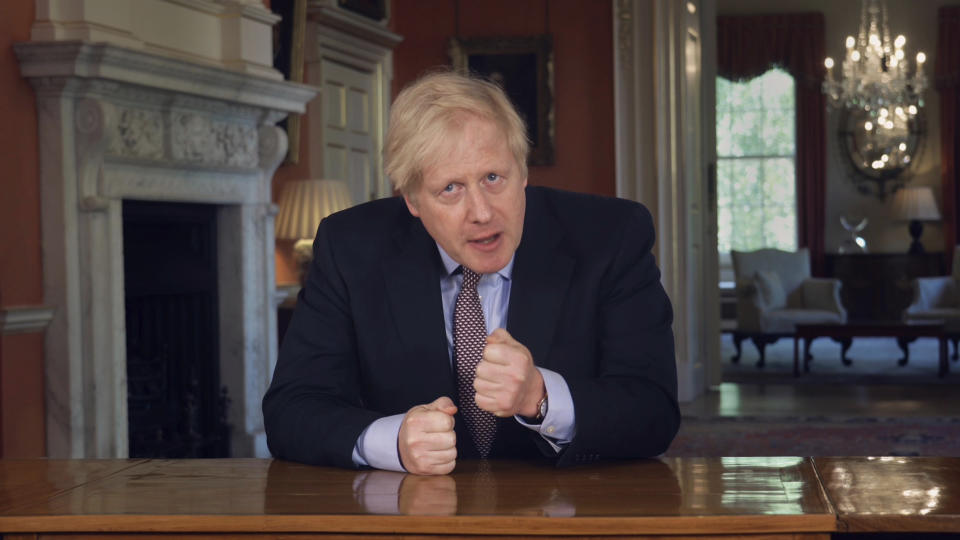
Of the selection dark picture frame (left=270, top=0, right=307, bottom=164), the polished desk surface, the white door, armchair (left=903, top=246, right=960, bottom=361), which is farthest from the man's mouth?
armchair (left=903, top=246, right=960, bottom=361)

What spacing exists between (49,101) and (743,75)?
10.5 m

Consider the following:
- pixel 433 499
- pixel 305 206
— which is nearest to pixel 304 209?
pixel 305 206

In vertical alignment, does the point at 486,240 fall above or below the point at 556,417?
above

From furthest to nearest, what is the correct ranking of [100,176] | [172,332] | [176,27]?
[172,332]
[176,27]
[100,176]

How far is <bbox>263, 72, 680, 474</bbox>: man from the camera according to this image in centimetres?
167

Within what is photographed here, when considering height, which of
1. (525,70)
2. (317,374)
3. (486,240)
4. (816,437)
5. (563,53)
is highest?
(563,53)

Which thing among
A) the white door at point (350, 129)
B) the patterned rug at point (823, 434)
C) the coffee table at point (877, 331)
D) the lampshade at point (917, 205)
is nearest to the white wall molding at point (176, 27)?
the white door at point (350, 129)

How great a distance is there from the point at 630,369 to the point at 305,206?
13.2ft

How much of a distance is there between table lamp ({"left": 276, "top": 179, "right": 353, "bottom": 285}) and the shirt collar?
3.74 m

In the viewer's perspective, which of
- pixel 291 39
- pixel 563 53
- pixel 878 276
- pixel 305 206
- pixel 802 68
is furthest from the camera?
pixel 802 68

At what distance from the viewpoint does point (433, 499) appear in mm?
1371

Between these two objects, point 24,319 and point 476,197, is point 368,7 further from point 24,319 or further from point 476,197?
point 476,197

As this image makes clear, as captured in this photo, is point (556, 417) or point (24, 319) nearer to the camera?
point (556, 417)

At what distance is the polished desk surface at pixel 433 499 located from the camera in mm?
1258
